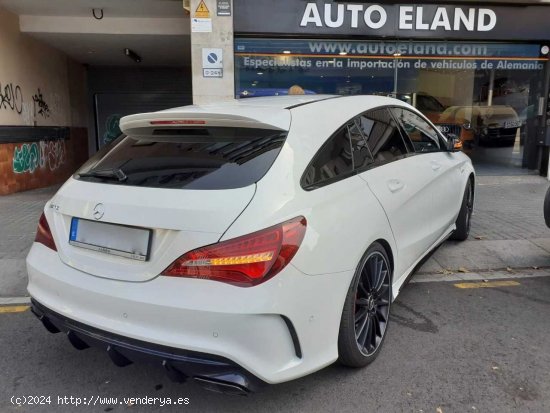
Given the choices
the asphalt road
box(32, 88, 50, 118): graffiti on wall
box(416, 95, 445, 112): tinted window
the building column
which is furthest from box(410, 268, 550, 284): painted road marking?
box(32, 88, 50, 118): graffiti on wall

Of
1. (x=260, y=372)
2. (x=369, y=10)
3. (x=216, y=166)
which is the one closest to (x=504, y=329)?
(x=260, y=372)

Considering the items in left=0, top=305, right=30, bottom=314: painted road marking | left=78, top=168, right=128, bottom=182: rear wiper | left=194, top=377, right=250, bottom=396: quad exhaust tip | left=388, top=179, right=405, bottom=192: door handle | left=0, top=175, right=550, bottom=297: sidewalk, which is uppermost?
left=78, top=168, right=128, bottom=182: rear wiper

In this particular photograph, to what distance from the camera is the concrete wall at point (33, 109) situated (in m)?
9.82

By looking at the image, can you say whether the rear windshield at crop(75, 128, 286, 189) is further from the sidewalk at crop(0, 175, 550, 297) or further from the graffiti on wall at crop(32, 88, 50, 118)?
the graffiti on wall at crop(32, 88, 50, 118)

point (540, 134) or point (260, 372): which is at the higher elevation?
point (540, 134)

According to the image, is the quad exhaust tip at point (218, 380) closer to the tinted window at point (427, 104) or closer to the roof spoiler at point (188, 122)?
the roof spoiler at point (188, 122)

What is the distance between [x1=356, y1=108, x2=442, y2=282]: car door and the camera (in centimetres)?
333

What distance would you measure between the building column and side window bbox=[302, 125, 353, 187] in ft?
19.4

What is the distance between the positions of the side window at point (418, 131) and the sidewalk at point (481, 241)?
126 centimetres

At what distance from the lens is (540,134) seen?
34.1 ft

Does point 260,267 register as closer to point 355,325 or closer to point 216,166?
point 216,166

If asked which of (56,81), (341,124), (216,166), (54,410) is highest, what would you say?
(56,81)

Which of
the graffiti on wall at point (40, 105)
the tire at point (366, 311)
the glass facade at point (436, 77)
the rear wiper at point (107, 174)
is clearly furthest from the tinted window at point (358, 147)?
the graffiti on wall at point (40, 105)

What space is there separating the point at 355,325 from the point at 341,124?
1.24 m
